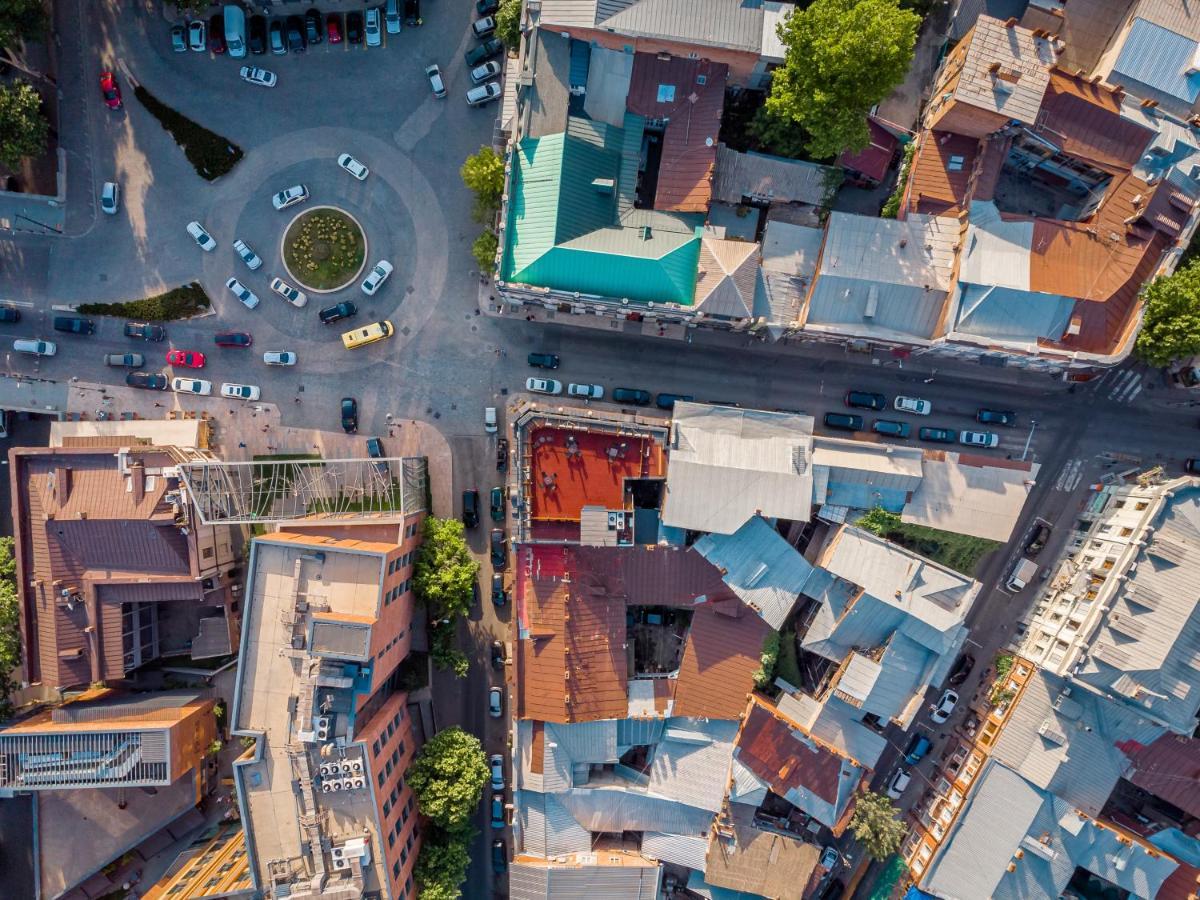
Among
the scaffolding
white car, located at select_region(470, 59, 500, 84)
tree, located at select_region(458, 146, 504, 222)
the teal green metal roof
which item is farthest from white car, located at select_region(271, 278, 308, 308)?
white car, located at select_region(470, 59, 500, 84)

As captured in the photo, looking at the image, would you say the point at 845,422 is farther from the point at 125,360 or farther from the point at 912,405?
the point at 125,360

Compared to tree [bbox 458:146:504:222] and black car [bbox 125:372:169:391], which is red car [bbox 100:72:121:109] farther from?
tree [bbox 458:146:504:222]

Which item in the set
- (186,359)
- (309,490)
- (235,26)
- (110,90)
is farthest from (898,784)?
(110,90)

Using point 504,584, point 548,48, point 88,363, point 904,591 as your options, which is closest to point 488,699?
point 504,584

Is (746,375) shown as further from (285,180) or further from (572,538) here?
(285,180)

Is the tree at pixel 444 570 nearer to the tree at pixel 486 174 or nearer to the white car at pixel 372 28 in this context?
the tree at pixel 486 174
